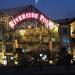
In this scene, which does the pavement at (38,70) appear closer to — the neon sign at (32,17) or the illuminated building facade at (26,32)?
the illuminated building facade at (26,32)

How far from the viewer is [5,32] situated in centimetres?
7969

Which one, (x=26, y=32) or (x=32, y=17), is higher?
(x=32, y=17)

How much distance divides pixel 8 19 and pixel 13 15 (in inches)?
49.6

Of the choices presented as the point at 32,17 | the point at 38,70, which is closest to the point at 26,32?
the point at 32,17

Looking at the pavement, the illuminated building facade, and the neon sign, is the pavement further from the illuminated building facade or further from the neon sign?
the neon sign

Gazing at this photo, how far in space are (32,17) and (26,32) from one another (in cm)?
405

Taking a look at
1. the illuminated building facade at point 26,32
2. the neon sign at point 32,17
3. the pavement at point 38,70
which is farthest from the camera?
the illuminated building facade at point 26,32

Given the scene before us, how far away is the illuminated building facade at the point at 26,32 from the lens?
256 ft

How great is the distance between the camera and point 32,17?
258ft

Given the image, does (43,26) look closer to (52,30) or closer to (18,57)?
(52,30)

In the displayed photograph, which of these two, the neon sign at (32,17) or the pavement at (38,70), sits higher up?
the neon sign at (32,17)

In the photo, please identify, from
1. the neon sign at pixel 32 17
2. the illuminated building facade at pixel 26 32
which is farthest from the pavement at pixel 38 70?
the neon sign at pixel 32 17

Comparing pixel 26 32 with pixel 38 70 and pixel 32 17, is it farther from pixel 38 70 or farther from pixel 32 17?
pixel 38 70

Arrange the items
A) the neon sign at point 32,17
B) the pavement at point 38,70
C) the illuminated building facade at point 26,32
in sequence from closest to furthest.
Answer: the pavement at point 38,70, the neon sign at point 32,17, the illuminated building facade at point 26,32
